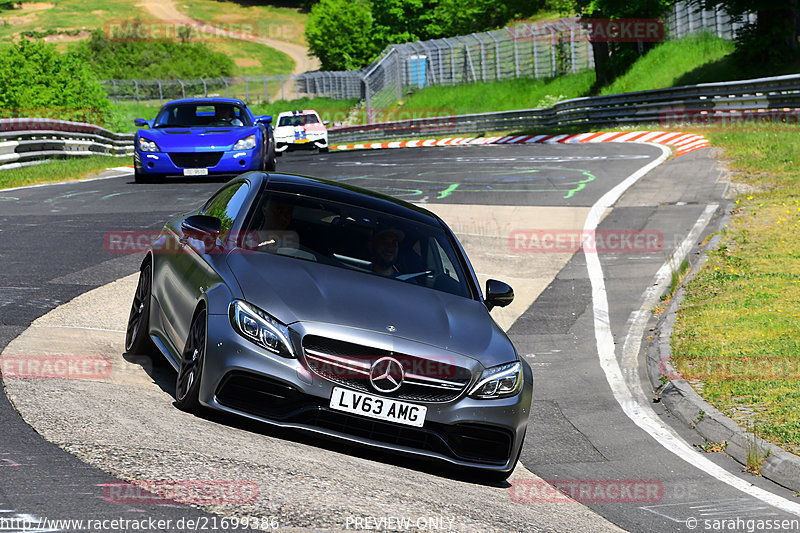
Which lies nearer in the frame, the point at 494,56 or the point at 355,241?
the point at 355,241

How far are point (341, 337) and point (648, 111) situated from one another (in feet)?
101

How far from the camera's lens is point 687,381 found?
8672 mm

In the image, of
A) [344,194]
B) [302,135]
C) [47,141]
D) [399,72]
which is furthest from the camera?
[399,72]

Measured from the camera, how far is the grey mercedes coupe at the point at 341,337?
565cm

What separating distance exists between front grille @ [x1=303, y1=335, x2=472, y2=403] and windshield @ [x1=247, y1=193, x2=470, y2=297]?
1113 mm

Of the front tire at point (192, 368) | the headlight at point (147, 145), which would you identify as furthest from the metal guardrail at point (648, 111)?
the front tire at point (192, 368)

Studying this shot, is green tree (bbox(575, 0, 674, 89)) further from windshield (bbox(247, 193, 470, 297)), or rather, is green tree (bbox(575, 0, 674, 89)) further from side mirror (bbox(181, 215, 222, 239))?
side mirror (bbox(181, 215, 222, 239))

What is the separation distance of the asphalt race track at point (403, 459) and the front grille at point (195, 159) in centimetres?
177

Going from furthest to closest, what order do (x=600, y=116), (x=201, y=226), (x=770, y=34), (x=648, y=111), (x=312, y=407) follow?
(x=600, y=116)
(x=770, y=34)
(x=648, y=111)
(x=201, y=226)
(x=312, y=407)

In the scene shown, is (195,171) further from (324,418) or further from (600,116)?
(600,116)

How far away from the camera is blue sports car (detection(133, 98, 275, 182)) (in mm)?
19172

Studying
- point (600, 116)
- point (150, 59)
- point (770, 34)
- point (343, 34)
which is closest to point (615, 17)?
point (600, 116)

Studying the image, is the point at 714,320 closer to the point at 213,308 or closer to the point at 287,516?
the point at 213,308

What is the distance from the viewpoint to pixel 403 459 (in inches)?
248
